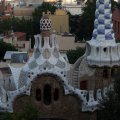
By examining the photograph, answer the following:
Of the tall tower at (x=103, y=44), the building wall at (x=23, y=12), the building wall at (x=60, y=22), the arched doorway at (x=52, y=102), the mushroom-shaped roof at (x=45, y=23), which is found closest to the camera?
the arched doorway at (x=52, y=102)

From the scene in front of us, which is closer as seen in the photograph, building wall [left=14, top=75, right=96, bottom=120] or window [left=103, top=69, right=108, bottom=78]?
building wall [left=14, top=75, right=96, bottom=120]

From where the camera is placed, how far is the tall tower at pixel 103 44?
2683 centimetres

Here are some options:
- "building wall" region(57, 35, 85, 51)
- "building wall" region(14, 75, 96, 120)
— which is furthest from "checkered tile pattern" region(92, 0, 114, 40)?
"building wall" region(57, 35, 85, 51)

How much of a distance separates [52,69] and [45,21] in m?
2.22

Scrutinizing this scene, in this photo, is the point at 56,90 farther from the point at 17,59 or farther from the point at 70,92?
the point at 17,59

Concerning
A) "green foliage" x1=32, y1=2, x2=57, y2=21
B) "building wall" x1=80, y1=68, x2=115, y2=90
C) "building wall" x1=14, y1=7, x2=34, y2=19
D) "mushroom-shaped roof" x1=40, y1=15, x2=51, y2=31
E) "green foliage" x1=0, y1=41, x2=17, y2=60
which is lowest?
"building wall" x1=14, y1=7, x2=34, y2=19

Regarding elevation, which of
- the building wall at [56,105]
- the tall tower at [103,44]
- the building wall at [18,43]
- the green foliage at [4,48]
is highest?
the tall tower at [103,44]

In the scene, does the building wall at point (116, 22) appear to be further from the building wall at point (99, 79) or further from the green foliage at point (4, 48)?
the building wall at point (99, 79)

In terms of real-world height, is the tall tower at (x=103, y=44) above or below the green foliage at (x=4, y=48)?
above

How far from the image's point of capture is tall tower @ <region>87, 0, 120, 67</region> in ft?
88.0

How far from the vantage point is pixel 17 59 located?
37969mm

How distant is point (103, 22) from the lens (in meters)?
27.4

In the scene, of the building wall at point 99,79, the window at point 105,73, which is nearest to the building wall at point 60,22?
the window at point 105,73

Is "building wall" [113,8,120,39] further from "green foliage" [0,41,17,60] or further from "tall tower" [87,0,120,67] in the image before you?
"tall tower" [87,0,120,67]
